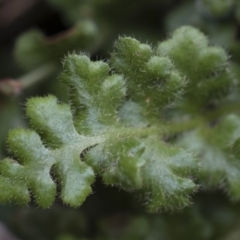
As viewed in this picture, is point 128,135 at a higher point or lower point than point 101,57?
lower

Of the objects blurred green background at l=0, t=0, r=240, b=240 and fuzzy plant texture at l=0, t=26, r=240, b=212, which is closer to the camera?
fuzzy plant texture at l=0, t=26, r=240, b=212

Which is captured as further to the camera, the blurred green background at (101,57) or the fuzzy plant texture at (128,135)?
the blurred green background at (101,57)

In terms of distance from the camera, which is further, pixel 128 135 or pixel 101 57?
pixel 101 57

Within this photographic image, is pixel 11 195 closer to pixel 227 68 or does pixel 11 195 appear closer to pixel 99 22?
pixel 227 68

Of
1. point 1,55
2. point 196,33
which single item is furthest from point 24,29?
point 196,33
